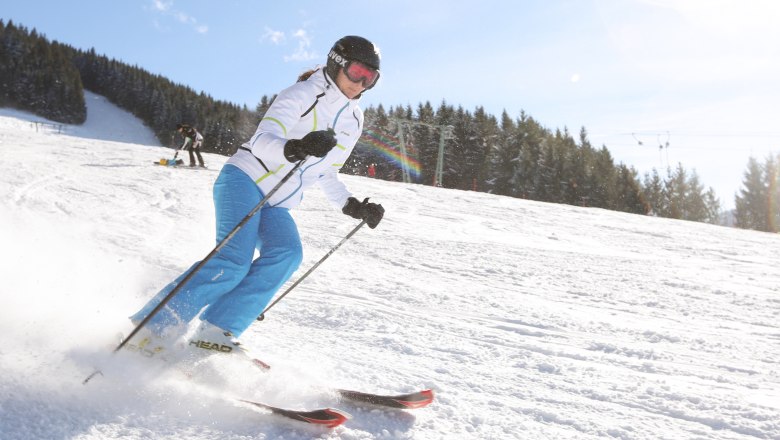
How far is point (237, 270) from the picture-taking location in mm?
2537

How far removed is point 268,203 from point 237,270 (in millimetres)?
456

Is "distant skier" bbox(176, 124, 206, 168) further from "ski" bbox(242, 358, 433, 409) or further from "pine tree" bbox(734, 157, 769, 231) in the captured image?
"pine tree" bbox(734, 157, 769, 231)

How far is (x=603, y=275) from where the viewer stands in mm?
6250

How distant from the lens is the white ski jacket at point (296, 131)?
2592 mm

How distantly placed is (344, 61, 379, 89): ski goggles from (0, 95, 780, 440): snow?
156 centimetres

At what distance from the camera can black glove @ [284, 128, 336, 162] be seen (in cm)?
240

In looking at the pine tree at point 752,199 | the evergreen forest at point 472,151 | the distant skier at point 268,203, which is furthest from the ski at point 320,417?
the pine tree at point 752,199

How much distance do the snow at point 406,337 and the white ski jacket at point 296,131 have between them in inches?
38.1

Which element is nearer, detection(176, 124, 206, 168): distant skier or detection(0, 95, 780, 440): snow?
detection(0, 95, 780, 440): snow

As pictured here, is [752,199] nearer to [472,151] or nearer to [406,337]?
[472,151]

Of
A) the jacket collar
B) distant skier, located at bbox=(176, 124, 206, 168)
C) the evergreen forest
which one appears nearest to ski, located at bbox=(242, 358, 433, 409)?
the jacket collar

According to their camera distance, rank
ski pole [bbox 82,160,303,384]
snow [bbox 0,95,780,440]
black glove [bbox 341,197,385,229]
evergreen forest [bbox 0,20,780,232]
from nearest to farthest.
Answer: snow [bbox 0,95,780,440] → ski pole [bbox 82,160,303,384] → black glove [bbox 341,197,385,229] → evergreen forest [bbox 0,20,780,232]

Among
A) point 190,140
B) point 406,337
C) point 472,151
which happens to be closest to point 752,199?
point 472,151

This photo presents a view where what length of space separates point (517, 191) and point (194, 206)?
54.6 meters
